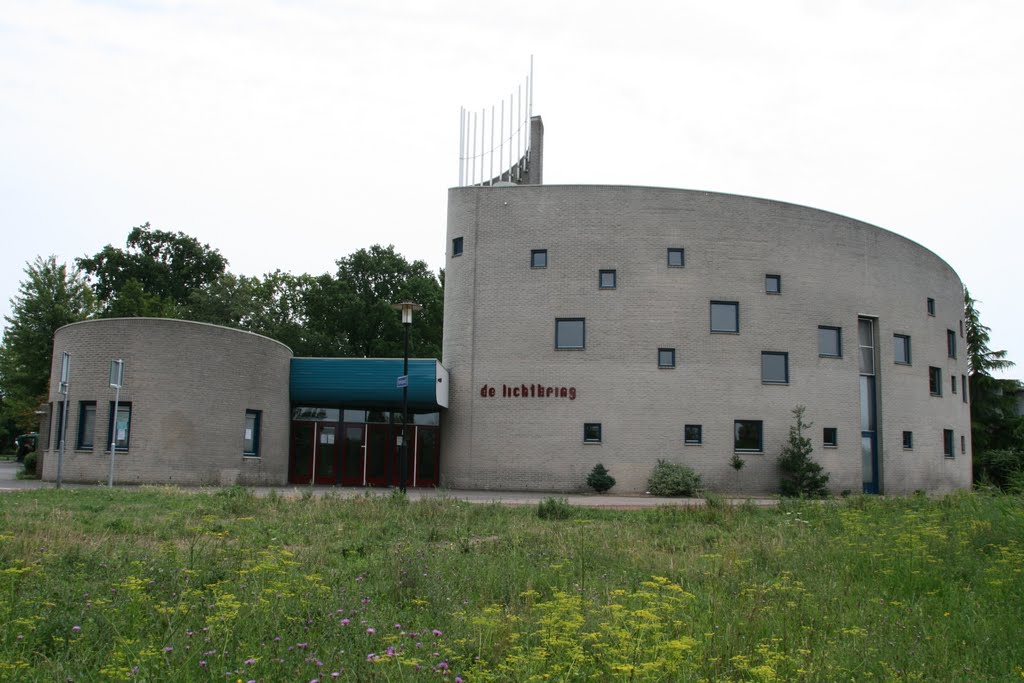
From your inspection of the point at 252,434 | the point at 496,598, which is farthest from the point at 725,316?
the point at 496,598

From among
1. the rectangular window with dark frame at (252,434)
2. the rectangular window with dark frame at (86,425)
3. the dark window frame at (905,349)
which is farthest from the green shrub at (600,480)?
the rectangular window with dark frame at (86,425)

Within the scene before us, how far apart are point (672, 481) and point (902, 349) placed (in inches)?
542

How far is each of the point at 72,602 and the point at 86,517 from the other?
24.1ft

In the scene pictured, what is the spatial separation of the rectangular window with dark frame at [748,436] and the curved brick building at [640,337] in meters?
0.07

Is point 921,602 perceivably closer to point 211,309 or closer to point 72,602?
point 72,602

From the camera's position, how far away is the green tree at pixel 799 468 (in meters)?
32.3

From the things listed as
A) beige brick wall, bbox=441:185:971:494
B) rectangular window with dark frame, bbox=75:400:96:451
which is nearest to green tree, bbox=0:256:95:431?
rectangular window with dark frame, bbox=75:400:96:451

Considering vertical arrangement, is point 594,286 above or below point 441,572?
above

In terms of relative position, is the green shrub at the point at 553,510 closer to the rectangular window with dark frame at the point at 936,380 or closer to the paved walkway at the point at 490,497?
the paved walkway at the point at 490,497

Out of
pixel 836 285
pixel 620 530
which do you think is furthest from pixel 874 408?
pixel 620 530

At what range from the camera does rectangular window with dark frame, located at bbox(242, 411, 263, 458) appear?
30650mm

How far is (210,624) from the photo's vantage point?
7.20 metres

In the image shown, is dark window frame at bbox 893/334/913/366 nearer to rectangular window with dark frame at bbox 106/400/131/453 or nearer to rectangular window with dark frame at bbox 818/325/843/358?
rectangular window with dark frame at bbox 818/325/843/358

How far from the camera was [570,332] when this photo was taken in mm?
33500
